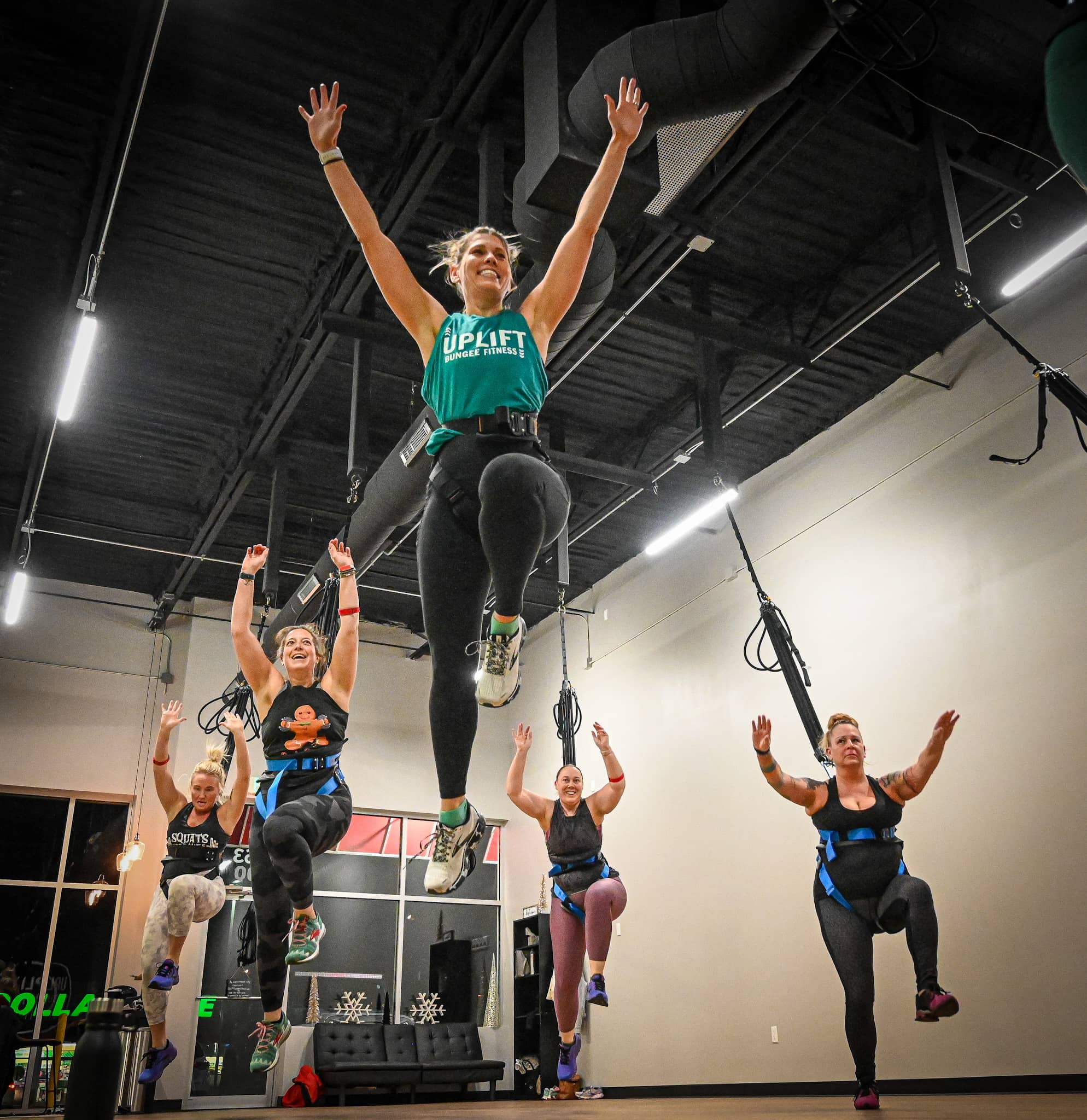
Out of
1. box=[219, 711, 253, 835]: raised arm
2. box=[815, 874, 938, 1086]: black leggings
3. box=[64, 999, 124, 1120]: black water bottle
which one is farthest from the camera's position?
box=[219, 711, 253, 835]: raised arm

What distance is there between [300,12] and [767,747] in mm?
4675

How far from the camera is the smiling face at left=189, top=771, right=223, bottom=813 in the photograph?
648 cm

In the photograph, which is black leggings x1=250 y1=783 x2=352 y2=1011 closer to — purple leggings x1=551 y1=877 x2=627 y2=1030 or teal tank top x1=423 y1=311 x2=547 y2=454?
teal tank top x1=423 y1=311 x2=547 y2=454

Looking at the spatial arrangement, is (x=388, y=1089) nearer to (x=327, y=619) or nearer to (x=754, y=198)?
(x=327, y=619)

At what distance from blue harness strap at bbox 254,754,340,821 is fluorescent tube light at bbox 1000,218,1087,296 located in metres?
4.57

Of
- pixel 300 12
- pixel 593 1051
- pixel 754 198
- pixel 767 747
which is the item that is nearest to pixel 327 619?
pixel 767 747

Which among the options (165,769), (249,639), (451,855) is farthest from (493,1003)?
(451,855)

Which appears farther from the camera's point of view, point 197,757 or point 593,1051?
point 197,757

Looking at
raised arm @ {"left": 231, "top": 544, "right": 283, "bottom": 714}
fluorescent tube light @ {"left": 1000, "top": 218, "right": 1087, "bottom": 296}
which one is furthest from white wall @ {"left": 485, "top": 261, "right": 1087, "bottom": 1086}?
raised arm @ {"left": 231, "top": 544, "right": 283, "bottom": 714}

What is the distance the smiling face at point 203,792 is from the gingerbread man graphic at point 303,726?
301 centimetres

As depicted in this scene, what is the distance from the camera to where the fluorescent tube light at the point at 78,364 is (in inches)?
237

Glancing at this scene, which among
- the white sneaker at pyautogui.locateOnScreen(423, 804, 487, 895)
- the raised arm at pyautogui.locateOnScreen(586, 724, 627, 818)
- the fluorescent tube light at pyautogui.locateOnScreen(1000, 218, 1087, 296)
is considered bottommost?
the white sneaker at pyautogui.locateOnScreen(423, 804, 487, 895)

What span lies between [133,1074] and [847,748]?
24.1 feet

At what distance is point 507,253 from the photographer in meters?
2.57
